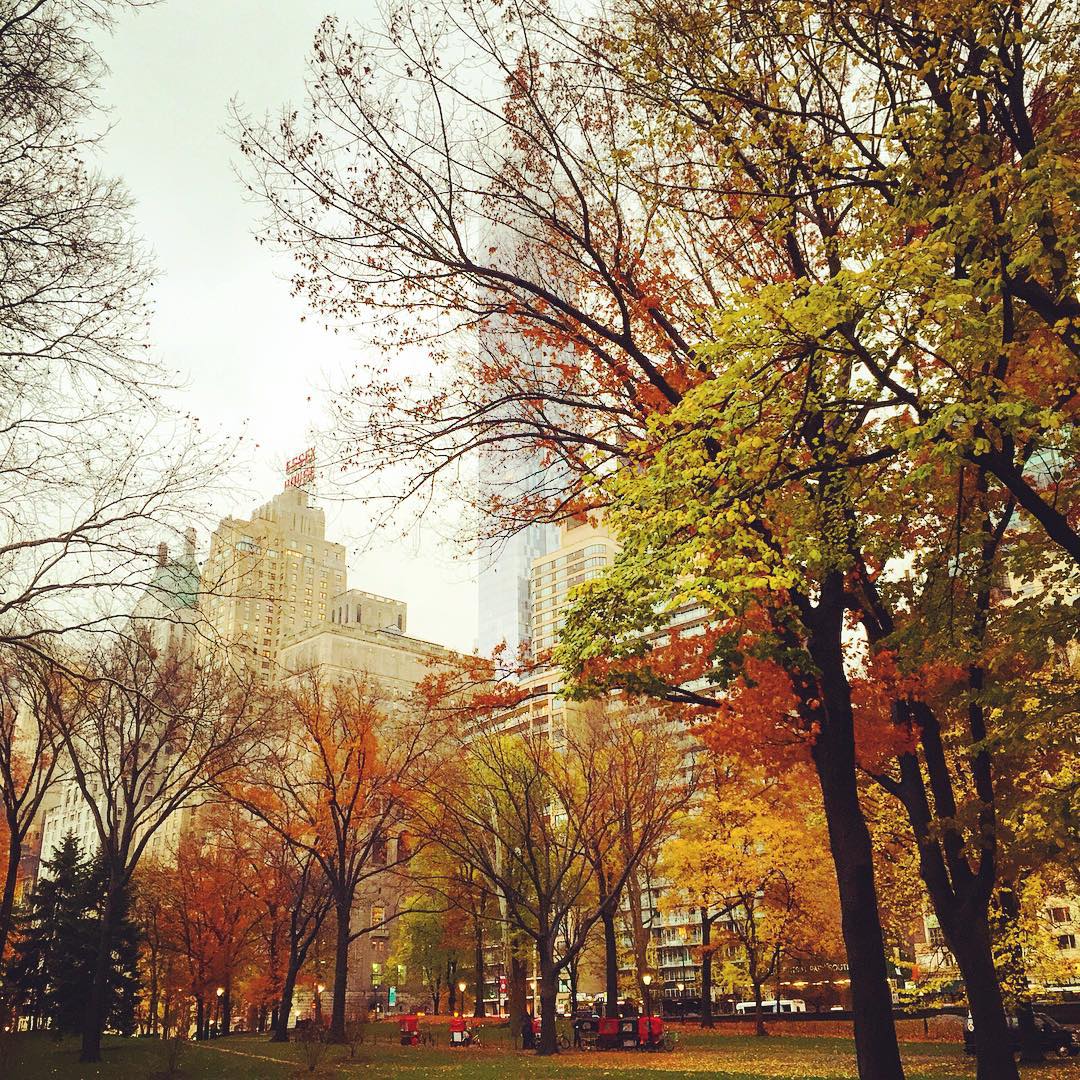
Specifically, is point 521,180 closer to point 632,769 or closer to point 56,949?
point 632,769

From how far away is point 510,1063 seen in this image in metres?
22.0

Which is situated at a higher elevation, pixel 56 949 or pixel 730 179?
pixel 730 179

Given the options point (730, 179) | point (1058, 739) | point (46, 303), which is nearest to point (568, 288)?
point (730, 179)

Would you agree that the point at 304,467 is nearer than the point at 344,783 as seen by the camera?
Yes

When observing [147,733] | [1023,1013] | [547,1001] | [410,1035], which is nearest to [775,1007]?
[410,1035]

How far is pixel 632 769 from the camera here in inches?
1162

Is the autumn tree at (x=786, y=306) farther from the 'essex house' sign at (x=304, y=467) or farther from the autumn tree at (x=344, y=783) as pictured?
the autumn tree at (x=344, y=783)

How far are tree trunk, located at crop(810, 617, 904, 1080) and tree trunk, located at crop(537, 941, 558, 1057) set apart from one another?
59.7 feet

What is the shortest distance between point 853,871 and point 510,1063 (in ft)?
52.6

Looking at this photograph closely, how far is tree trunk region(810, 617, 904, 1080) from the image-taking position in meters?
9.22

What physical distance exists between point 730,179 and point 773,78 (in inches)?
50.5

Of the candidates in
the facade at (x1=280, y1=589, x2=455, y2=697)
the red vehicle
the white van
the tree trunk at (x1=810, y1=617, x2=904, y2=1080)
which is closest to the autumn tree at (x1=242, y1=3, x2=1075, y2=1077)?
the tree trunk at (x1=810, y1=617, x2=904, y2=1080)

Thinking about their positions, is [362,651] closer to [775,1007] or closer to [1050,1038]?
[775,1007]

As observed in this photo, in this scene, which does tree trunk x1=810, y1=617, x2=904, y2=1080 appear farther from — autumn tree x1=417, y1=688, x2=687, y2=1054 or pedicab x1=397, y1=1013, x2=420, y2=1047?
pedicab x1=397, y1=1013, x2=420, y2=1047
